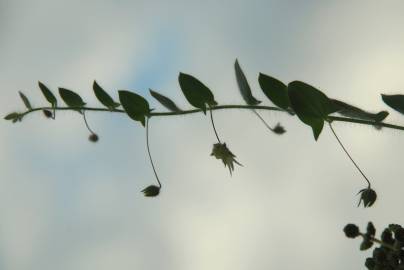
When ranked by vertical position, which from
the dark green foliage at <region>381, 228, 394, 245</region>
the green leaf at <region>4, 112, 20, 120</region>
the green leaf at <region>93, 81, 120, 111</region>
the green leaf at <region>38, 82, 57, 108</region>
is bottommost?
the dark green foliage at <region>381, 228, 394, 245</region>

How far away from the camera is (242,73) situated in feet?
6.43

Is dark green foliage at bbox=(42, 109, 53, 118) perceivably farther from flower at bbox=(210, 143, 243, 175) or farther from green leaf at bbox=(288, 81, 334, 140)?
green leaf at bbox=(288, 81, 334, 140)

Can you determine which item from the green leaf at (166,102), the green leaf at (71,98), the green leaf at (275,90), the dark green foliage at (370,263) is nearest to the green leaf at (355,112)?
the green leaf at (275,90)

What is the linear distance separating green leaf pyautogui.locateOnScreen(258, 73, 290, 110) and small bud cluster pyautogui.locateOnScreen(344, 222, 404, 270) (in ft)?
1.48

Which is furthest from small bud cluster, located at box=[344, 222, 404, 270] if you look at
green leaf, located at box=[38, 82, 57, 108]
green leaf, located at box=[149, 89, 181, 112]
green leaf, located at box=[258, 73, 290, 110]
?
green leaf, located at box=[38, 82, 57, 108]

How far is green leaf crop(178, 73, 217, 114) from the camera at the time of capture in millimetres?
1945

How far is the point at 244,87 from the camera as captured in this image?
1.94 m

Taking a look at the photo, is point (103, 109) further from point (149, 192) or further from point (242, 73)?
point (242, 73)

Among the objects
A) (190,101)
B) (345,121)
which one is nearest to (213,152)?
(190,101)

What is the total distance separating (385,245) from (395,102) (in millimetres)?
405

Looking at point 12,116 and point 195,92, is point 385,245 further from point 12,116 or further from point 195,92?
point 12,116

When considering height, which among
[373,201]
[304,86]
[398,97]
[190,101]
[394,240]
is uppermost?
[190,101]

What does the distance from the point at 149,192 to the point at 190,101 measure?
408mm

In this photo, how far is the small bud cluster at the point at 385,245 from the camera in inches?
55.9
